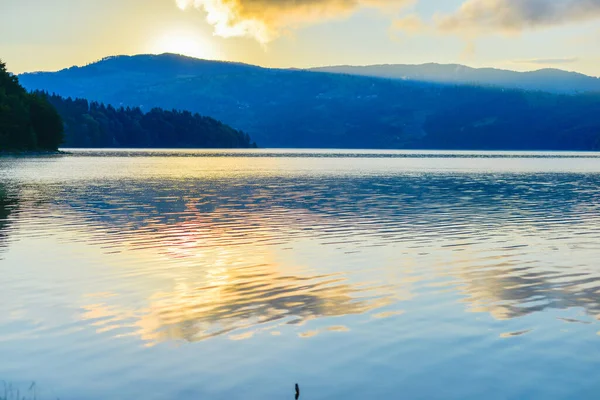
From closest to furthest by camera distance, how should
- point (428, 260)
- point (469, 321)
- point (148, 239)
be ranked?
1. point (469, 321)
2. point (428, 260)
3. point (148, 239)

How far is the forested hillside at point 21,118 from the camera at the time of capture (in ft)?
578

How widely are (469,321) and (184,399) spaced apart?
31.8 feet

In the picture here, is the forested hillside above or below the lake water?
above

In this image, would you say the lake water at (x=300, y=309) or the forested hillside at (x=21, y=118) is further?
the forested hillside at (x=21, y=118)

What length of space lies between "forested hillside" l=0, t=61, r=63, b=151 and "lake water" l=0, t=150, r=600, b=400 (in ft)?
453

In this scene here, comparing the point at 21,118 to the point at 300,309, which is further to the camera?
the point at 21,118

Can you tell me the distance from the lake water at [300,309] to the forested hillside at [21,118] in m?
138

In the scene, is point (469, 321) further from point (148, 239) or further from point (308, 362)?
point (148, 239)

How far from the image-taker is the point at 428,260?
32.4 m

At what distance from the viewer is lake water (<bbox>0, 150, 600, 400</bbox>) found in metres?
16.1

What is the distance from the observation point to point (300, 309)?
893 inches

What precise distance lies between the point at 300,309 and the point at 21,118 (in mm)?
171485

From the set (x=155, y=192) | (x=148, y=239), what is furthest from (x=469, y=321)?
(x=155, y=192)

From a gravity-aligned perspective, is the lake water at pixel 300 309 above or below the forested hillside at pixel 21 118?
below
